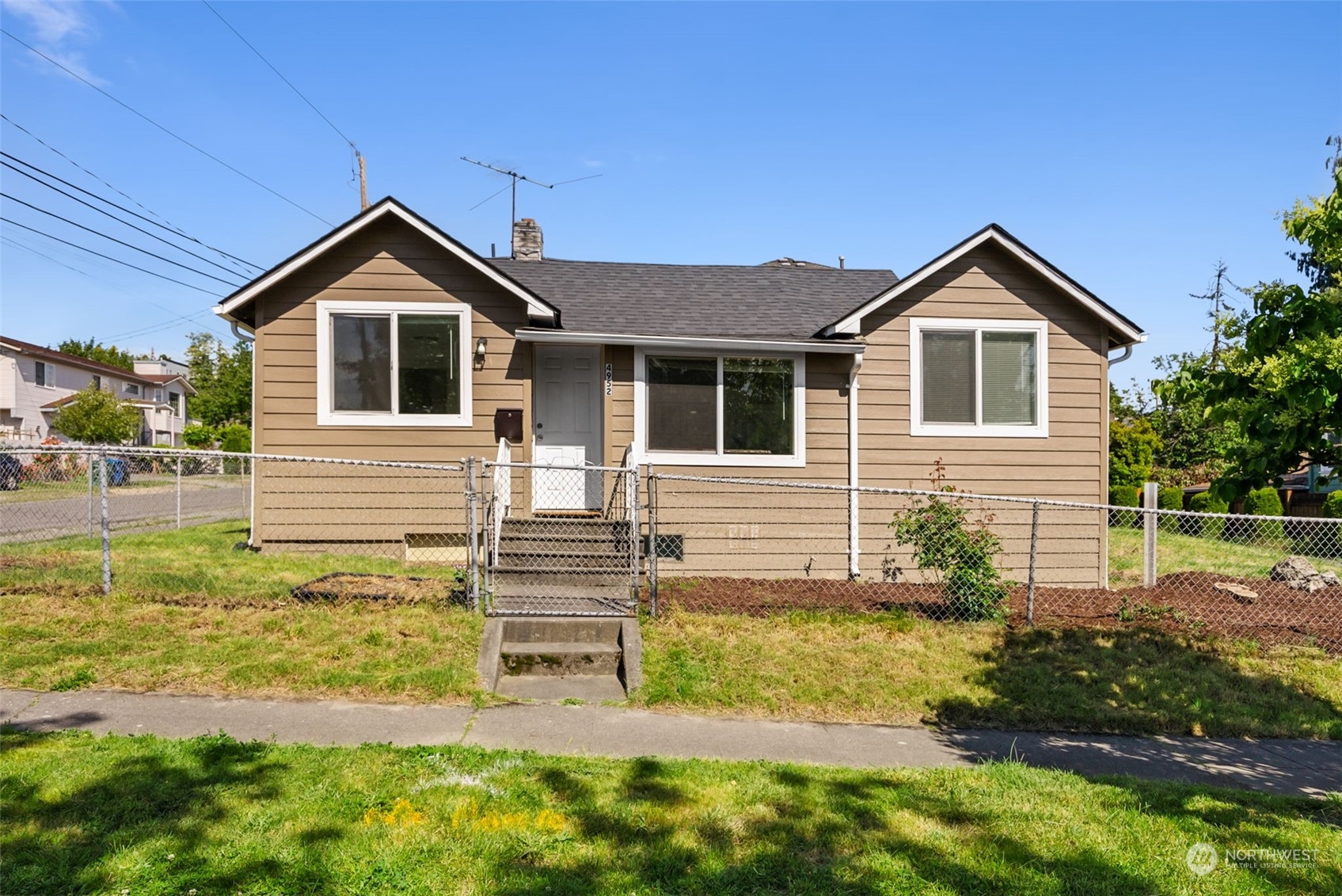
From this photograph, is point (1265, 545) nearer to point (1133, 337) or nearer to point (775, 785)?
point (1133, 337)

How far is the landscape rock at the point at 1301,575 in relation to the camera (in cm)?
1098

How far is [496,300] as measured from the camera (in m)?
10.9

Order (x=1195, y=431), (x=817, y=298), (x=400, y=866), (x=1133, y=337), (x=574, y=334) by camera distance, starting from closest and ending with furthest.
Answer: (x=400, y=866) → (x=574, y=334) → (x=1133, y=337) → (x=817, y=298) → (x=1195, y=431)

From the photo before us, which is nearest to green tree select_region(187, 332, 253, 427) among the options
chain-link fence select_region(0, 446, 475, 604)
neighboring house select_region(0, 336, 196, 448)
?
neighboring house select_region(0, 336, 196, 448)

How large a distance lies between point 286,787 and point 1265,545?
1722 cm

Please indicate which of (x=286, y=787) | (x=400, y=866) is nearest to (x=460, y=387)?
(x=286, y=787)

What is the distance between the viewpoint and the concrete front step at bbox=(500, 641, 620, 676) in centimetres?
719

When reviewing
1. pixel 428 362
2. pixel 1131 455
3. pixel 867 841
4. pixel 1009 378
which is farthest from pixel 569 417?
pixel 1131 455

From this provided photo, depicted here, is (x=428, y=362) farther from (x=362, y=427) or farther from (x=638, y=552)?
(x=638, y=552)

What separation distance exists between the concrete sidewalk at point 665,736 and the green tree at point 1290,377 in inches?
98.7

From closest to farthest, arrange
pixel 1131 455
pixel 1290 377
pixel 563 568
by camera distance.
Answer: pixel 1290 377 < pixel 563 568 < pixel 1131 455

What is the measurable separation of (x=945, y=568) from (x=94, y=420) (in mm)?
38184

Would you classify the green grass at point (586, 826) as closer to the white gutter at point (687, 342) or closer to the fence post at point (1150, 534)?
the white gutter at point (687, 342)

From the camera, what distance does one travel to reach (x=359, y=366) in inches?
424
